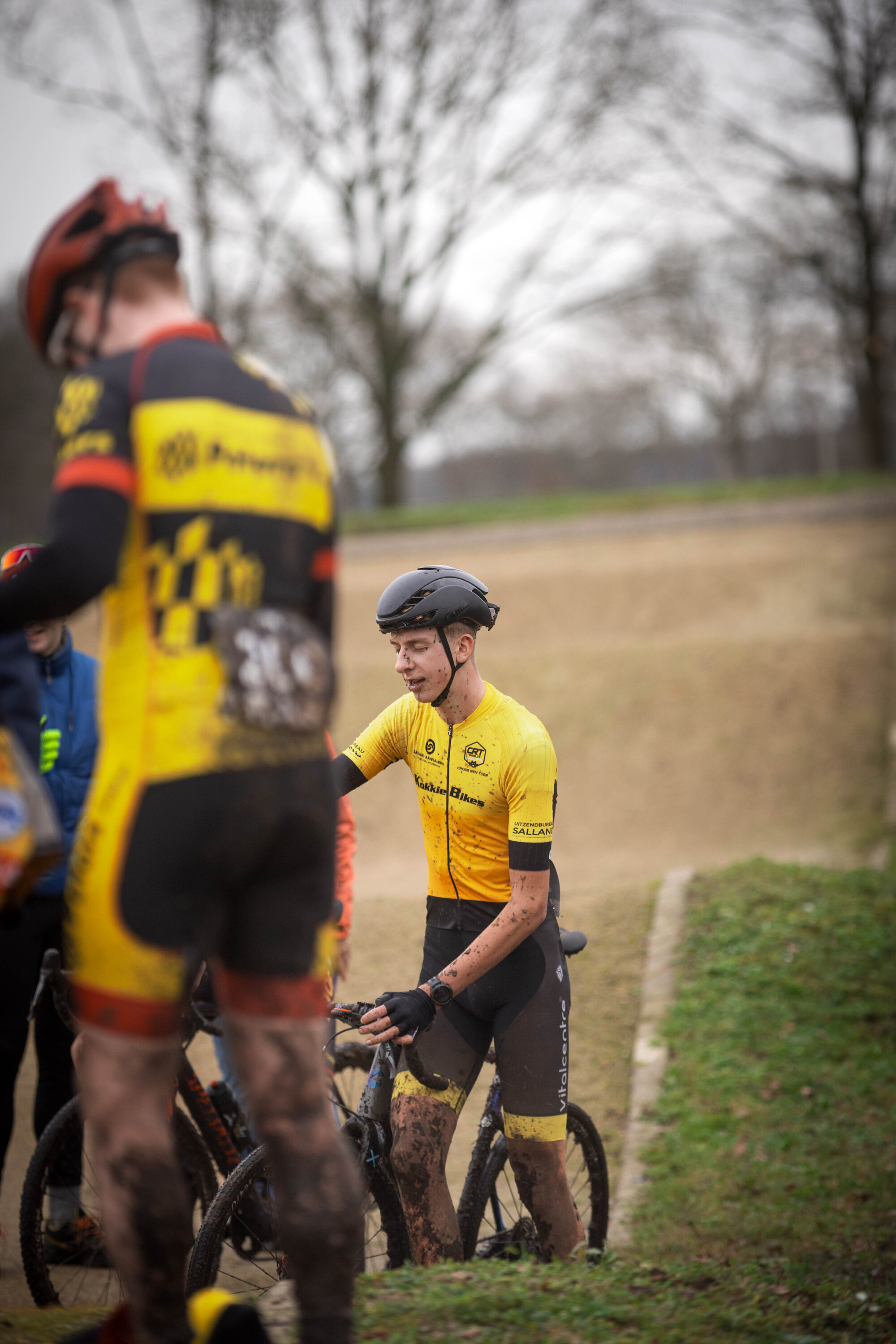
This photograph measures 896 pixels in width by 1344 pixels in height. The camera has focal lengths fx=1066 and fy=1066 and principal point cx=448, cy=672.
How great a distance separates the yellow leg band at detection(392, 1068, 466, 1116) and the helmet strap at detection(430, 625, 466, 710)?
48.0 inches

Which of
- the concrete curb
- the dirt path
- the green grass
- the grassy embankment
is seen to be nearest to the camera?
the grassy embankment

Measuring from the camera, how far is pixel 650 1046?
6.07 meters

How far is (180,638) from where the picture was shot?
5.81 ft

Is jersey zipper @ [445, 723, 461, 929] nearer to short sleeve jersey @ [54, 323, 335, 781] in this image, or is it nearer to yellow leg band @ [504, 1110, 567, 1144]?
yellow leg band @ [504, 1110, 567, 1144]

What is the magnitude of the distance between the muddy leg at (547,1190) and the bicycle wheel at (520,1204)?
0.29 feet

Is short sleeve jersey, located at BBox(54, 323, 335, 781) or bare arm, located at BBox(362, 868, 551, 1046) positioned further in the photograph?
bare arm, located at BBox(362, 868, 551, 1046)

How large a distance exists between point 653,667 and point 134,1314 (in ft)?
39.2

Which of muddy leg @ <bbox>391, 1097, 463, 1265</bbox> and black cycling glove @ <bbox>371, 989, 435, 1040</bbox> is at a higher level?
black cycling glove @ <bbox>371, 989, 435, 1040</bbox>

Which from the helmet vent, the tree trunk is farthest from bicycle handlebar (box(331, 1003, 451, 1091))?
the tree trunk

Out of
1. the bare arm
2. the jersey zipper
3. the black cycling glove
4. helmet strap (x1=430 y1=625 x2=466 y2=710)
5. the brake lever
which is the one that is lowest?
the brake lever

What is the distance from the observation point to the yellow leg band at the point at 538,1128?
345 centimetres

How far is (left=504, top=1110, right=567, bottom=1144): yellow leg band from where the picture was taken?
345 centimetres

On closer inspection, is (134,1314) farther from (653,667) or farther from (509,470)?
(509,470)

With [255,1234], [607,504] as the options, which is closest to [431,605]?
[255,1234]
